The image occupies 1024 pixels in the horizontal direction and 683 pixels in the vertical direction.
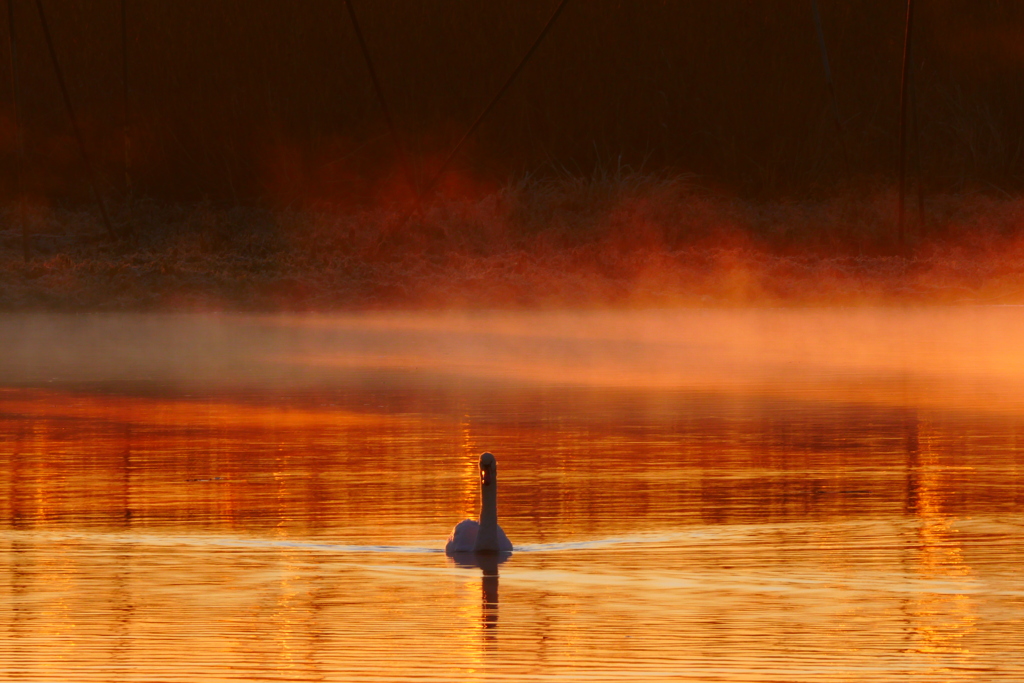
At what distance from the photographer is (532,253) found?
122 ft

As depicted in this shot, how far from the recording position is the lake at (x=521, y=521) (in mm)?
7504

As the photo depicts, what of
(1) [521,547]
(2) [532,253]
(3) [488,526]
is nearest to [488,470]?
(3) [488,526]

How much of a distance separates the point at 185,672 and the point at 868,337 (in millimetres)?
20431

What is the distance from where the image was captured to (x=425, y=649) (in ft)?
24.7

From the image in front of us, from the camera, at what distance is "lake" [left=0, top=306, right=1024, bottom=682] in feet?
24.6

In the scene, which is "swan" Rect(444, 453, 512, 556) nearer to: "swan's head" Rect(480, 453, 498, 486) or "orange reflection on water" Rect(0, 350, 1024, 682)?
"swan's head" Rect(480, 453, 498, 486)

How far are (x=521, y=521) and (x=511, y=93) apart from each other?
116ft

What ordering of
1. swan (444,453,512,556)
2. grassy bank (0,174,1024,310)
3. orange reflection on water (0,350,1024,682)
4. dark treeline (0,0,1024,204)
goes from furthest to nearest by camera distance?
dark treeline (0,0,1024,204) < grassy bank (0,174,1024,310) < swan (444,453,512,556) < orange reflection on water (0,350,1024,682)

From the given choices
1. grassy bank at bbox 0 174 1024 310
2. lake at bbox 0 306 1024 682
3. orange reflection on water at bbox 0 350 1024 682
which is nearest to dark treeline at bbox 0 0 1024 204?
grassy bank at bbox 0 174 1024 310

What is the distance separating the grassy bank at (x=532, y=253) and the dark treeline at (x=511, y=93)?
6.82 feet

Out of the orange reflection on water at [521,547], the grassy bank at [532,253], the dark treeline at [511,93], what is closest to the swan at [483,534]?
the orange reflection on water at [521,547]

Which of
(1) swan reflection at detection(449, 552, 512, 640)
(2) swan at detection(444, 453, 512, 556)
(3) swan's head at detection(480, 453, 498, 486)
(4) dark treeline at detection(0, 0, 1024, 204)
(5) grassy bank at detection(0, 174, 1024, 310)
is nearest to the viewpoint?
(1) swan reflection at detection(449, 552, 512, 640)

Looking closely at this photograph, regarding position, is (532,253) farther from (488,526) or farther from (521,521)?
(488,526)

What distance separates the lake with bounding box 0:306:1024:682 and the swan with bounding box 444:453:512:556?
0.32 feet
